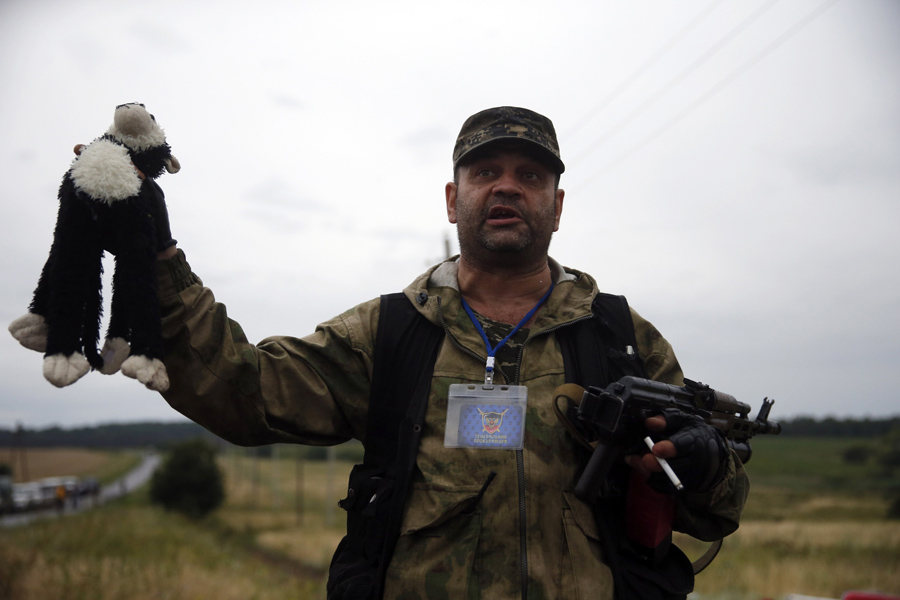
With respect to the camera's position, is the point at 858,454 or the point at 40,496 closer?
the point at 858,454

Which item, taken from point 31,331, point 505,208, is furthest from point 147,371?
point 505,208

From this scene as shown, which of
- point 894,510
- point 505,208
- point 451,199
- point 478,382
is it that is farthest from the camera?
point 894,510

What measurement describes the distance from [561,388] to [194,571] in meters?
18.7

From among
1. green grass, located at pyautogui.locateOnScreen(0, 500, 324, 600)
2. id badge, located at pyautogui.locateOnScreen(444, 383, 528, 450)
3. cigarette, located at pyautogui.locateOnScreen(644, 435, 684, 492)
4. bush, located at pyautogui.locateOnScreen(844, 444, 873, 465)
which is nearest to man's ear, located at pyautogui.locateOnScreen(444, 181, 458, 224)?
id badge, located at pyautogui.locateOnScreen(444, 383, 528, 450)

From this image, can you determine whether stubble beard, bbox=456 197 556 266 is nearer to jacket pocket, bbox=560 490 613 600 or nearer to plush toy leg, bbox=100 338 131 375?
jacket pocket, bbox=560 490 613 600

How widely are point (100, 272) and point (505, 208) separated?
1.83m

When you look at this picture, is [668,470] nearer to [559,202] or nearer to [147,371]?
[559,202]

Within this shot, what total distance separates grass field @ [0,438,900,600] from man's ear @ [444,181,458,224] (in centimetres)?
1259

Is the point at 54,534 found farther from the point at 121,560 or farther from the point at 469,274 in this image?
the point at 469,274

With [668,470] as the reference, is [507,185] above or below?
above

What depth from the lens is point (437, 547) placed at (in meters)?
2.73

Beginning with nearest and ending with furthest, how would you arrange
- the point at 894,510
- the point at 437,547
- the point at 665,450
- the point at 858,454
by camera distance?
the point at 665,450, the point at 437,547, the point at 894,510, the point at 858,454

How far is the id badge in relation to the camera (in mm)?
2873

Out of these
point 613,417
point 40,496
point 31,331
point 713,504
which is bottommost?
point 40,496
